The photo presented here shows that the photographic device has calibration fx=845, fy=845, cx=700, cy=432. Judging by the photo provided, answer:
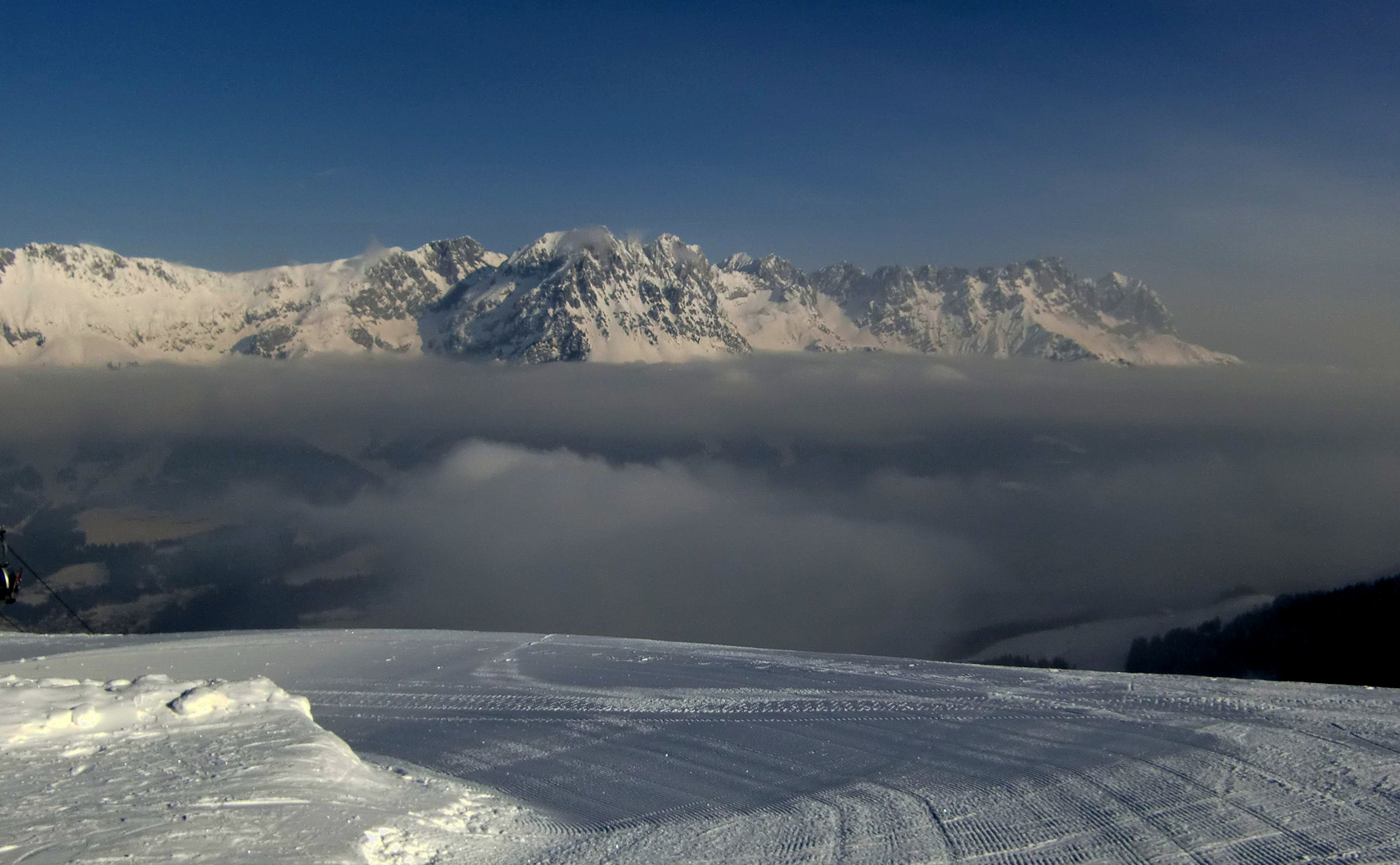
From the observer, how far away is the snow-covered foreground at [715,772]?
777cm

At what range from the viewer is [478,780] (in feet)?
36.7

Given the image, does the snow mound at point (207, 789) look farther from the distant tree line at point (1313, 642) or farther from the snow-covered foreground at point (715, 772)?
the distant tree line at point (1313, 642)

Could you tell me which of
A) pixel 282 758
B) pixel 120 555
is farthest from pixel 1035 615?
pixel 120 555

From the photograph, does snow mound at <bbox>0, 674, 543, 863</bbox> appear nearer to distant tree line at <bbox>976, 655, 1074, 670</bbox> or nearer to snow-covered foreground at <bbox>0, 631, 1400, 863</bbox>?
snow-covered foreground at <bbox>0, 631, 1400, 863</bbox>

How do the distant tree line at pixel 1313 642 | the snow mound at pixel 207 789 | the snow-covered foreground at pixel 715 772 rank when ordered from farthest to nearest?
the distant tree line at pixel 1313 642 → the snow-covered foreground at pixel 715 772 → the snow mound at pixel 207 789

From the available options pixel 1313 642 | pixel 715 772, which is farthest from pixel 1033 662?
pixel 715 772

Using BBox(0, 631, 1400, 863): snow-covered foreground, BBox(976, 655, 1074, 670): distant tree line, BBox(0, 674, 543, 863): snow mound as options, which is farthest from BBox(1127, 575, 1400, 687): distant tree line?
BBox(0, 674, 543, 863): snow mound

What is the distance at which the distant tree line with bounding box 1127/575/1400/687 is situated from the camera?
56.2m

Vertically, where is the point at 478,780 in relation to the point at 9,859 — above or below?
below

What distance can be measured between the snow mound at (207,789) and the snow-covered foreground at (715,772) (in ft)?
0.11

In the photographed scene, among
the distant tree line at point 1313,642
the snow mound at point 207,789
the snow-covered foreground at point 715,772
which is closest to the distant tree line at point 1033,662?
the distant tree line at point 1313,642

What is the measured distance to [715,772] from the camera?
36.4ft

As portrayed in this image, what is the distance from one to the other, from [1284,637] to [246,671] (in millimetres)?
71025

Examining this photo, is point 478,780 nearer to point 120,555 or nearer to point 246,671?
point 246,671
